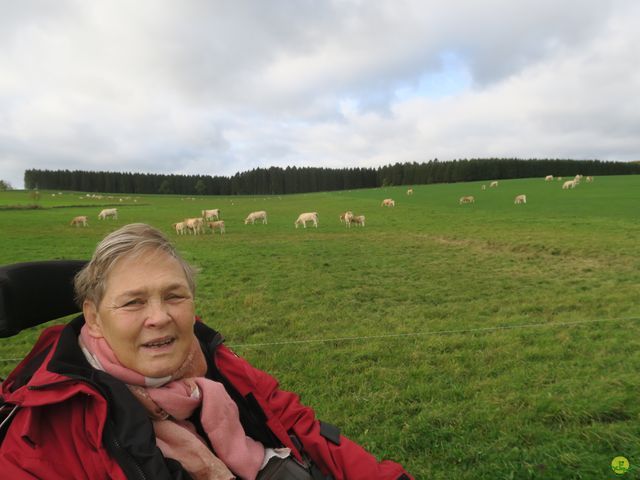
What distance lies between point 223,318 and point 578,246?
44.7 feet

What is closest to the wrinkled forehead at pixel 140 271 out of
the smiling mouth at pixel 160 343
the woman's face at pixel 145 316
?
the woman's face at pixel 145 316

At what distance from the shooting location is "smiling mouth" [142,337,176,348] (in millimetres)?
2033

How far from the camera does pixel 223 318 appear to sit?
26.6 ft

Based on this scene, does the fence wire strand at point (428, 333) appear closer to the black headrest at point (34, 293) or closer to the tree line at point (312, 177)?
the black headrest at point (34, 293)

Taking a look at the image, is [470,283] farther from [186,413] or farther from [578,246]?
[186,413]

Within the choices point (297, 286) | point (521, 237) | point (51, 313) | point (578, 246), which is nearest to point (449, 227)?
point (521, 237)

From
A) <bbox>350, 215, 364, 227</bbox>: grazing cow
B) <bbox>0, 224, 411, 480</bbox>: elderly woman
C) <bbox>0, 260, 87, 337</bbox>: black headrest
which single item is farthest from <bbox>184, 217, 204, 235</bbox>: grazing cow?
<bbox>0, 224, 411, 480</bbox>: elderly woman

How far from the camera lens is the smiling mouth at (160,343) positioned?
2.03 meters

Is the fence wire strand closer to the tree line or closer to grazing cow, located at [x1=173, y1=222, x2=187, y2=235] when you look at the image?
grazing cow, located at [x1=173, y1=222, x2=187, y2=235]

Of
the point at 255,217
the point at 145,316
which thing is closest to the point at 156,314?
the point at 145,316

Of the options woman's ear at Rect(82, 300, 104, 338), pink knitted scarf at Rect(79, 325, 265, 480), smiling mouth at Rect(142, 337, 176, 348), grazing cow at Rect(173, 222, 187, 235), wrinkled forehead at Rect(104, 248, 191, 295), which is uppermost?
wrinkled forehead at Rect(104, 248, 191, 295)

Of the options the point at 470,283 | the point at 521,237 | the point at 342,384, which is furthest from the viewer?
the point at 521,237

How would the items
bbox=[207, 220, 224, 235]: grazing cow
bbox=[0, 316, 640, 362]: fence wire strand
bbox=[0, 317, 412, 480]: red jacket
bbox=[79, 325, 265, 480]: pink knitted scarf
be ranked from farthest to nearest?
bbox=[207, 220, 224, 235]: grazing cow < bbox=[0, 316, 640, 362]: fence wire strand < bbox=[79, 325, 265, 480]: pink knitted scarf < bbox=[0, 317, 412, 480]: red jacket

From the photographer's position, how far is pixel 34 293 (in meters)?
2.34
